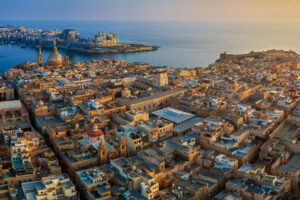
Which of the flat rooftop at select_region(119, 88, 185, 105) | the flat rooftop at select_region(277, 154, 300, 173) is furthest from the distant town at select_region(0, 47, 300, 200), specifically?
the flat rooftop at select_region(119, 88, 185, 105)

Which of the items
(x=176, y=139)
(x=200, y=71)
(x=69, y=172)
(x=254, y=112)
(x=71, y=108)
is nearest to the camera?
(x=69, y=172)

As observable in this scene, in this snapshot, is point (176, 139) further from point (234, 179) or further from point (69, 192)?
point (69, 192)

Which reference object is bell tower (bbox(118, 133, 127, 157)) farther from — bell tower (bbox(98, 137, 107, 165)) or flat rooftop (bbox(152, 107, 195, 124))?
flat rooftop (bbox(152, 107, 195, 124))

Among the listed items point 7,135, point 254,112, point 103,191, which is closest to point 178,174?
point 103,191

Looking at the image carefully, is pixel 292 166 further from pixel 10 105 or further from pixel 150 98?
pixel 10 105

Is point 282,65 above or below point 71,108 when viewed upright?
above

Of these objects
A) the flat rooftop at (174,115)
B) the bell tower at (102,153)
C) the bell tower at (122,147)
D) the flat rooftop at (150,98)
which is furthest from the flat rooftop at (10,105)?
the bell tower at (122,147)

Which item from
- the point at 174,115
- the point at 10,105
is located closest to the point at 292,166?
the point at 174,115

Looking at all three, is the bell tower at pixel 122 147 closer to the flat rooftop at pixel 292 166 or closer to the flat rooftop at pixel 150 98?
the flat rooftop at pixel 150 98
